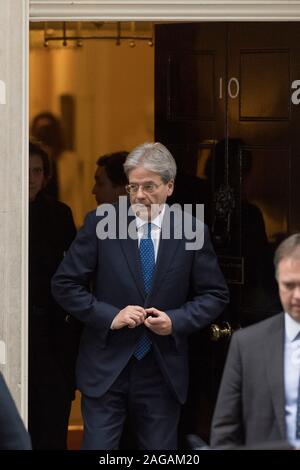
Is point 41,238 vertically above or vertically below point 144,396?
above

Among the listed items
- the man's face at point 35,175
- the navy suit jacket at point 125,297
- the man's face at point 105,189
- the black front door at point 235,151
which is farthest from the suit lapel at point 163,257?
the man's face at point 105,189

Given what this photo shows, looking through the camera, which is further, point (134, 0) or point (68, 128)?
point (68, 128)

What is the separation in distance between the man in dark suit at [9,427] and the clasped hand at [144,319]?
6.20 ft

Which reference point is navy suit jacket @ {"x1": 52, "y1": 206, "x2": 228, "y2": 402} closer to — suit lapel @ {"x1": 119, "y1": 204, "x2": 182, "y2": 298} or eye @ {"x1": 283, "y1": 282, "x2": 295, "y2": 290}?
suit lapel @ {"x1": 119, "y1": 204, "x2": 182, "y2": 298}

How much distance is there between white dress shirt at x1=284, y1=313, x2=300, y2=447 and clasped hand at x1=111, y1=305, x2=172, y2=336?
4.60ft

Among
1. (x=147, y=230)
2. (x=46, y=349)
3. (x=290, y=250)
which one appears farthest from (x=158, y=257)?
(x=290, y=250)

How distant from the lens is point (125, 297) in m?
5.70

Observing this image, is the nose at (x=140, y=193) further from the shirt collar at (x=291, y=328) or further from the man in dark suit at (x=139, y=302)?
the shirt collar at (x=291, y=328)

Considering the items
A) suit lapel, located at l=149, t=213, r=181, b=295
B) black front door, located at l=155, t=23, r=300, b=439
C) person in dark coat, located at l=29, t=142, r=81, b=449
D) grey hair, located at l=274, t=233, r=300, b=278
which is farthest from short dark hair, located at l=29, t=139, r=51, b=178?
grey hair, located at l=274, t=233, r=300, b=278

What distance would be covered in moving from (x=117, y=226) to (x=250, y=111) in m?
1.34

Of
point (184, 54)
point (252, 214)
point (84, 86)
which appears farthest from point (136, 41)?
point (252, 214)

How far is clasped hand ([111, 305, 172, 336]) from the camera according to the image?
18.0 ft
